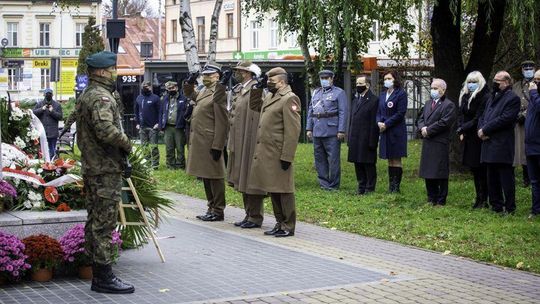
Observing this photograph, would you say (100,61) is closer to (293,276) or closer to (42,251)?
(42,251)

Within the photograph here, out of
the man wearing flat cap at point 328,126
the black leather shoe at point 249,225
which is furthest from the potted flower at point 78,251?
the man wearing flat cap at point 328,126

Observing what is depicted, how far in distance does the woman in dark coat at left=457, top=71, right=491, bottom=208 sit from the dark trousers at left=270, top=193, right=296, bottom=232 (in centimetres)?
362

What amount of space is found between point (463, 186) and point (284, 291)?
9547mm

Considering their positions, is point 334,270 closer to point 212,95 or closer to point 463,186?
point 212,95

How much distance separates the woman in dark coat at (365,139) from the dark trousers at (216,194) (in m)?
3.87

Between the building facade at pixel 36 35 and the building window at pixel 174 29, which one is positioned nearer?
the building window at pixel 174 29

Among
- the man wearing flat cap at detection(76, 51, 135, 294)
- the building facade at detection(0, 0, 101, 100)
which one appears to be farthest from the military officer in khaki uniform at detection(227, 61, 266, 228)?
the building facade at detection(0, 0, 101, 100)

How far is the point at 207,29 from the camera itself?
6862 centimetres

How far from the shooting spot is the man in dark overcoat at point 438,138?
1481 centimetres

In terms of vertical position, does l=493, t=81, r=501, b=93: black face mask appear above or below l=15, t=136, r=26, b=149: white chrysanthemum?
above

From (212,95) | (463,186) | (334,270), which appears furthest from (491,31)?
(334,270)

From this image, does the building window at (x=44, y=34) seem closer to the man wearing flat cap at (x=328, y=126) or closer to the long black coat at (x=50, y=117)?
the long black coat at (x=50, y=117)

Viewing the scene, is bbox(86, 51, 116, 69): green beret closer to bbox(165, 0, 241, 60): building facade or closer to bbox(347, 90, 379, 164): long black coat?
bbox(347, 90, 379, 164): long black coat

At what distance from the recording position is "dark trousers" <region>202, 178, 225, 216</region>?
1358cm
